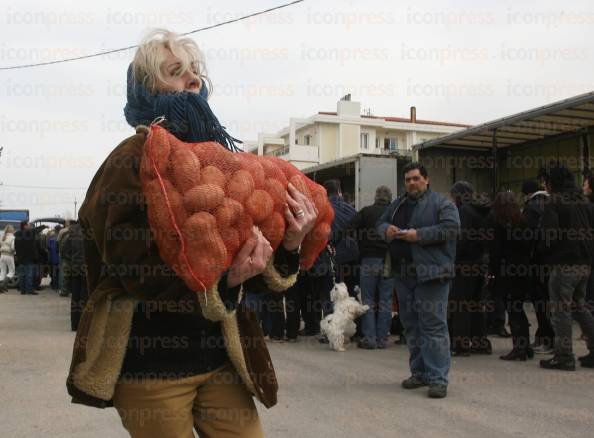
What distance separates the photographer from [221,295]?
1.81m

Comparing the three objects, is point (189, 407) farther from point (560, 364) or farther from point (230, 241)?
point (560, 364)

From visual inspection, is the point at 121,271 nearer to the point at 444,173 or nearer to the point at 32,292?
the point at 444,173

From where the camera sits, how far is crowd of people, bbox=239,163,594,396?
5918 mm

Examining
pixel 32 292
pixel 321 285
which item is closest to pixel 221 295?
pixel 321 285

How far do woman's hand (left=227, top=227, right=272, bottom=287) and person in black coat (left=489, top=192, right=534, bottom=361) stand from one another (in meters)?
6.45

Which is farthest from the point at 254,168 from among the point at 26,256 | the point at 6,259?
the point at 6,259

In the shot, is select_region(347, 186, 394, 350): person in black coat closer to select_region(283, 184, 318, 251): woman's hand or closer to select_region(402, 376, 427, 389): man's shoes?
select_region(402, 376, 427, 389): man's shoes

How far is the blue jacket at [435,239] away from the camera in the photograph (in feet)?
19.1

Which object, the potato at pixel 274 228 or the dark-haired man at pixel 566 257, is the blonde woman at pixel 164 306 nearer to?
the potato at pixel 274 228

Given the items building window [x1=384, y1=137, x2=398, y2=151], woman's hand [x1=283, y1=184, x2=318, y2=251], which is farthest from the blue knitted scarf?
building window [x1=384, y1=137, x2=398, y2=151]

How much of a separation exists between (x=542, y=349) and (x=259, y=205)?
292 inches

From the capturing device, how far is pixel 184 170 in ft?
5.65

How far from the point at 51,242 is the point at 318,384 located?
15753 mm

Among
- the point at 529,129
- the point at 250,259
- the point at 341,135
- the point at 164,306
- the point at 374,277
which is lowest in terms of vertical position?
the point at 374,277
